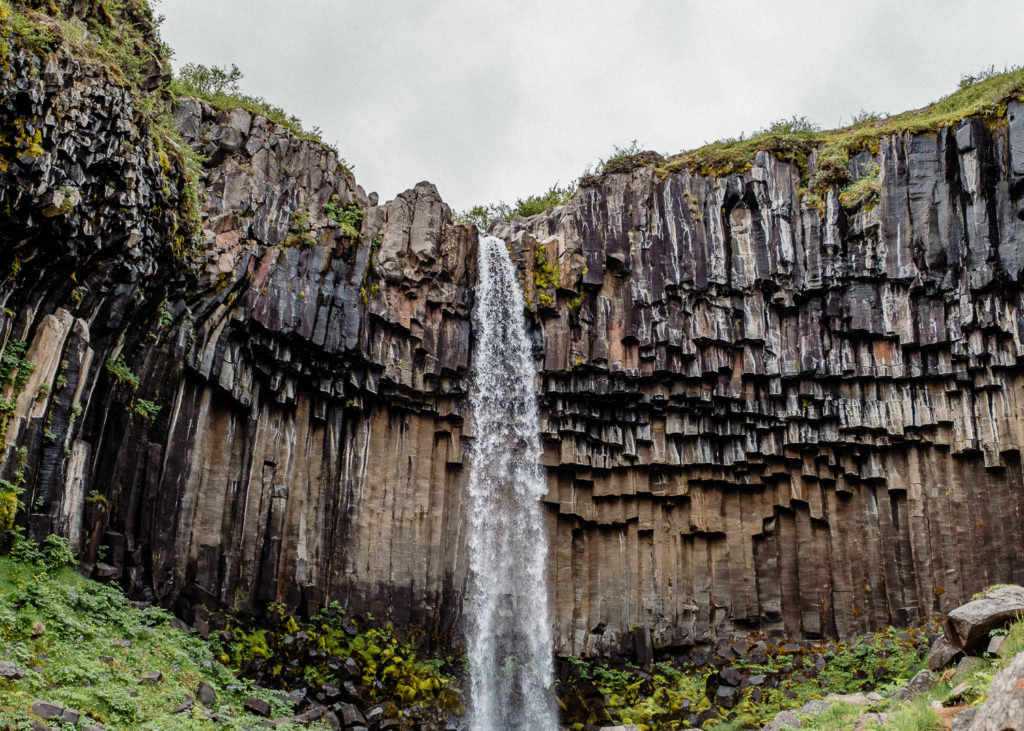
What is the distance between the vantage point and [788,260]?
870 inches

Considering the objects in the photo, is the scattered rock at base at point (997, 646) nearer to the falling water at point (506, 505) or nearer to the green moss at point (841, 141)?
the falling water at point (506, 505)

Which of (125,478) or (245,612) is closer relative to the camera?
(125,478)

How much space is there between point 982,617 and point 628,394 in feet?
39.8

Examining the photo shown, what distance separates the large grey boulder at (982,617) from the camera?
10.5m

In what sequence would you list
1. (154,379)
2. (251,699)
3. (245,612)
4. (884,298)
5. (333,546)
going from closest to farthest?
(251,699), (154,379), (245,612), (333,546), (884,298)

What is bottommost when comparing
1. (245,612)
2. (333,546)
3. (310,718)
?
(310,718)

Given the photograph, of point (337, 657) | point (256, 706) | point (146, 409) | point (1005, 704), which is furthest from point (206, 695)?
point (1005, 704)

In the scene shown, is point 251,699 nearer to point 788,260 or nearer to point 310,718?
point 310,718

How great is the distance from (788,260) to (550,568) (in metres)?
10.4

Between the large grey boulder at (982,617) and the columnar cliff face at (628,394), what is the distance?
948cm

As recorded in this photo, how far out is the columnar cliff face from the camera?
18.2 meters

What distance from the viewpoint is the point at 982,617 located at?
10.7 m

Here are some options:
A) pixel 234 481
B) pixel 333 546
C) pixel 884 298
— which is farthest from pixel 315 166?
pixel 884 298

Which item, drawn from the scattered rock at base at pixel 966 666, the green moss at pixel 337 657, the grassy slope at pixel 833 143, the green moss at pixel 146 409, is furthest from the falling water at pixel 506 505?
the scattered rock at base at pixel 966 666
